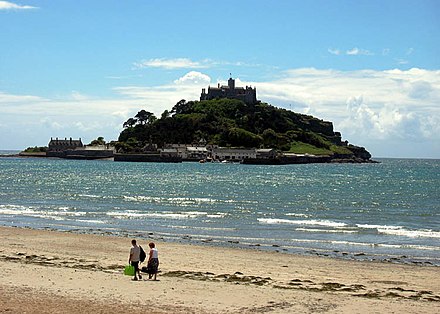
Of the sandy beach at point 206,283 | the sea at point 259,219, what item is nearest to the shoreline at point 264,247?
the sea at point 259,219

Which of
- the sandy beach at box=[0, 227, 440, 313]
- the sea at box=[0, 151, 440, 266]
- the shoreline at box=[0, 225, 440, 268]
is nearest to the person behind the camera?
the sandy beach at box=[0, 227, 440, 313]

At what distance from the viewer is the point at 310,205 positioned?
57219 millimetres

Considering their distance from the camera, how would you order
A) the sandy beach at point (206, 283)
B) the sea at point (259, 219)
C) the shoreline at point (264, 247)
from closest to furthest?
the sandy beach at point (206, 283)
the shoreline at point (264, 247)
the sea at point (259, 219)

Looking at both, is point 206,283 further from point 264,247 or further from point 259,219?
point 259,219

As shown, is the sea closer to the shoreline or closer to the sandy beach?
the shoreline

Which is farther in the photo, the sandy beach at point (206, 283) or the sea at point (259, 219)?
the sea at point (259, 219)

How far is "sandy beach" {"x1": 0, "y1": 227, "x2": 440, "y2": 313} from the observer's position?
16.9 m

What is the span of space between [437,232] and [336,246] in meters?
9.12

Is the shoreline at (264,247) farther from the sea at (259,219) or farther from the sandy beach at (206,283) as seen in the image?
the sandy beach at (206,283)

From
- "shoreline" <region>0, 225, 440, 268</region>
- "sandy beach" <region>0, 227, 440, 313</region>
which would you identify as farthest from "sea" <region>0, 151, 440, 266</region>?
"sandy beach" <region>0, 227, 440, 313</region>

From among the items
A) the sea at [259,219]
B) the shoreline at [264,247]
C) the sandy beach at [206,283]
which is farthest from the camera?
the sea at [259,219]

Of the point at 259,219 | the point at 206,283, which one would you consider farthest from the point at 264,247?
the point at 259,219

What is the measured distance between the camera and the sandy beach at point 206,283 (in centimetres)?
1694

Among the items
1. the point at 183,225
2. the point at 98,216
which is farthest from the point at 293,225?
the point at 98,216
